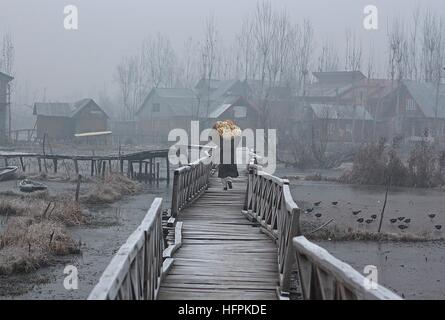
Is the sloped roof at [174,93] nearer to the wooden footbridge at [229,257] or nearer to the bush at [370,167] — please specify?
the bush at [370,167]

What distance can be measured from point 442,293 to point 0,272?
10.9 m

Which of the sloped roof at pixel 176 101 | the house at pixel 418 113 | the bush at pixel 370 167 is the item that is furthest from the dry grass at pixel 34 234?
the sloped roof at pixel 176 101

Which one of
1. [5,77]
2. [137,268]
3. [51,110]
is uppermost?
[5,77]

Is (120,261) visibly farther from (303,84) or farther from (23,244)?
(303,84)

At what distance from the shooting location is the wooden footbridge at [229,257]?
5285 millimetres

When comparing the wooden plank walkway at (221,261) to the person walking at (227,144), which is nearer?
the wooden plank walkway at (221,261)

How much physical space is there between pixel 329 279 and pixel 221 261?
13.8ft

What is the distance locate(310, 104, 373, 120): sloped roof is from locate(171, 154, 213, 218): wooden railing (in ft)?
155

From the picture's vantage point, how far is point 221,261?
9.54 m

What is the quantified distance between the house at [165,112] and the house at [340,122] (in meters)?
14.4

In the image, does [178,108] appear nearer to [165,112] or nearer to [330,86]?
[165,112]

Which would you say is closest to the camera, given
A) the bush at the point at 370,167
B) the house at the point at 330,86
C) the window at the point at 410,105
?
the bush at the point at 370,167

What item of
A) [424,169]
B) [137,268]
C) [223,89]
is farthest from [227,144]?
[223,89]
